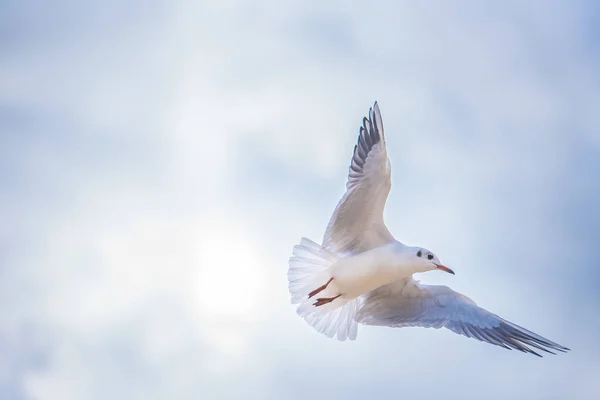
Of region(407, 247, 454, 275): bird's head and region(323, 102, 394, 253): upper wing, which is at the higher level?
region(323, 102, 394, 253): upper wing

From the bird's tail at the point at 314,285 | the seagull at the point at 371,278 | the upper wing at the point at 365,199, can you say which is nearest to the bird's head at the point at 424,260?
the seagull at the point at 371,278

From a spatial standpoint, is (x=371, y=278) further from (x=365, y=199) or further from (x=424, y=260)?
(x=365, y=199)

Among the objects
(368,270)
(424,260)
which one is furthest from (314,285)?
(424,260)

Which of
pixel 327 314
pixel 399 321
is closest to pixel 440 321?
pixel 399 321

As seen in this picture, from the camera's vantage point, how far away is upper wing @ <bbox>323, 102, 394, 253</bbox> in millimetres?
13469

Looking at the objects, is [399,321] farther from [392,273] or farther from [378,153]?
[378,153]

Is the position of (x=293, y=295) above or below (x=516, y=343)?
above

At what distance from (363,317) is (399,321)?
1.57ft

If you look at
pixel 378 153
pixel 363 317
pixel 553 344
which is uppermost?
pixel 378 153

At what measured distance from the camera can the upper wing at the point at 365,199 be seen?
13.5 meters

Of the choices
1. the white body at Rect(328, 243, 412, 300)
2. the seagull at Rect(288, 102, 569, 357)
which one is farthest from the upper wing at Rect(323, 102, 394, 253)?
the white body at Rect(328, 243, 412, 300)

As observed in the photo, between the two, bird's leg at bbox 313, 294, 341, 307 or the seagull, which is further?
bird's leg at bbox 313, 294, 341, 307

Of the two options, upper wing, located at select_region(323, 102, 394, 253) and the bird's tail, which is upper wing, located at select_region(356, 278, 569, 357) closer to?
the bird's tail

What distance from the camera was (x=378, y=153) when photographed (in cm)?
1345
